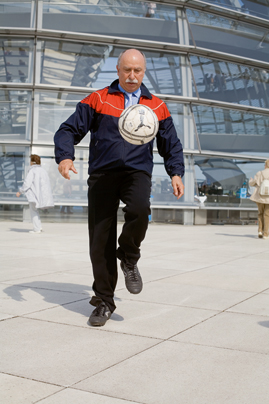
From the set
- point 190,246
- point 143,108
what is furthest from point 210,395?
point 190,246

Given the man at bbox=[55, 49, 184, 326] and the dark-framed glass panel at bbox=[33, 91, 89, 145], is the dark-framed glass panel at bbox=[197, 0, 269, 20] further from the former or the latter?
the man at bbox=[55, 49, 184, 326]

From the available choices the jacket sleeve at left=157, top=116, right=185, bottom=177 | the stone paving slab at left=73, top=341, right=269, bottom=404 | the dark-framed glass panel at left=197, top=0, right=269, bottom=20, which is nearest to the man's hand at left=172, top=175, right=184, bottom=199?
the jacket sleeve at left=157, top=116, right=185, bottom=177

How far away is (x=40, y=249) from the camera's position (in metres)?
9.16

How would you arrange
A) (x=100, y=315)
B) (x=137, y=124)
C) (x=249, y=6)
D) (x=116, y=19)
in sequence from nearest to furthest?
(x=137, y=124) → (x=100, y=315) → (x=116, y=19) → (x=249, y=6)

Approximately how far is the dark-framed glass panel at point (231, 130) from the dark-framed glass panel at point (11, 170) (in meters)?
6.07

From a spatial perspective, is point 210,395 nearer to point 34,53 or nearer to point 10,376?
point 10,376

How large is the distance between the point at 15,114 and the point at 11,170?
1814 millimetres

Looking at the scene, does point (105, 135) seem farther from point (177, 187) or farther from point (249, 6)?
point (249, 6)

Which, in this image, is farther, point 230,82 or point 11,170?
point 230,82

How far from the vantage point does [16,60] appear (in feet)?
55.7

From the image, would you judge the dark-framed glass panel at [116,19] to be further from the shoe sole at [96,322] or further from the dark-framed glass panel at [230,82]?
the shoe sole at [96,322]

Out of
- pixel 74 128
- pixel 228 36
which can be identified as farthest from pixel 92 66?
pixel 74 128

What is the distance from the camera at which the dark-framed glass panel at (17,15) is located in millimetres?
16953

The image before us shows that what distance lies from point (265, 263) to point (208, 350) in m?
4.90
